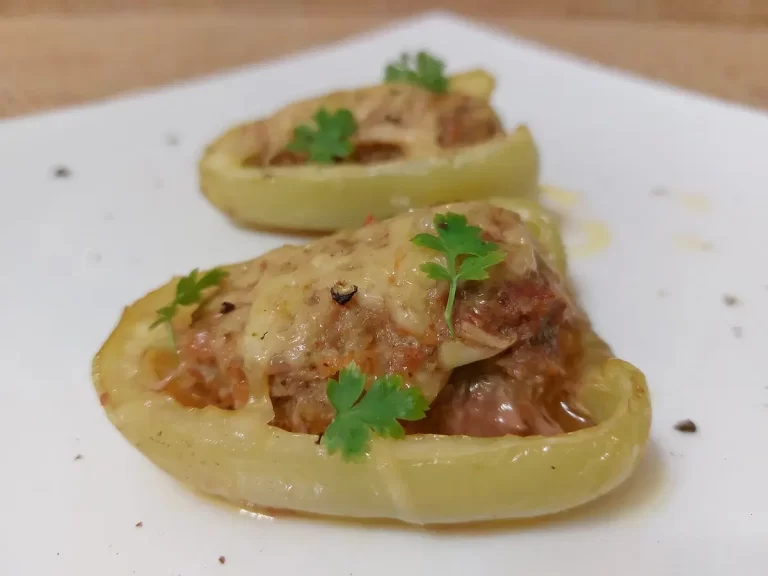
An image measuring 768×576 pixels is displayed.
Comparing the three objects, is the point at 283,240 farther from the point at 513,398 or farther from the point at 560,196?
the point at 513,398

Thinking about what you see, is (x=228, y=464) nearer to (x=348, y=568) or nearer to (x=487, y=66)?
(x=348, y=568)

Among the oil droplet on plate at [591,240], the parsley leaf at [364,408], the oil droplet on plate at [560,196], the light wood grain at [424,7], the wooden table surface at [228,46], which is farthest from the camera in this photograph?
the light wood grain at [424,7]

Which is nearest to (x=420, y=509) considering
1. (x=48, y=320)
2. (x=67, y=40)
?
(x=48, y=320)

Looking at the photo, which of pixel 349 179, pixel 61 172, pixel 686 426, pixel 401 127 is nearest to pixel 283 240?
pixel 349 179

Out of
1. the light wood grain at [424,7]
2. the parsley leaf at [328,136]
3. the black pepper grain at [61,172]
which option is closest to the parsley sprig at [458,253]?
the parsley leaf at [328,136]

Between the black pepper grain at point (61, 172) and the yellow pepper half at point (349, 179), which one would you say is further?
the black pepper grain at point (61, 172)

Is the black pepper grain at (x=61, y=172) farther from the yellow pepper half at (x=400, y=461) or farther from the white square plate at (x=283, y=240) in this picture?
the yellow pepper half at (x=400, y=461)

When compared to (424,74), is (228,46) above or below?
below

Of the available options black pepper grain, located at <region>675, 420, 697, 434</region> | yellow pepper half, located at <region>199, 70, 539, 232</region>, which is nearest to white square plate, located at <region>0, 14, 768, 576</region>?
black pepper grain, located at <region>675, 420, 697, 434</region>
